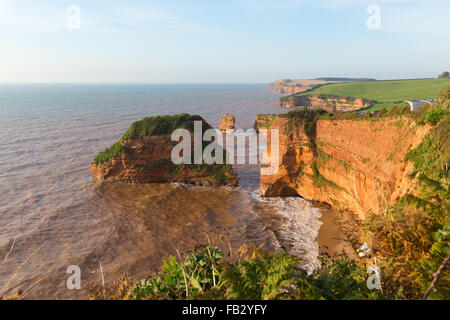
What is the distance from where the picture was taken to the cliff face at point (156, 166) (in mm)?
31719

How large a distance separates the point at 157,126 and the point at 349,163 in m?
22.0

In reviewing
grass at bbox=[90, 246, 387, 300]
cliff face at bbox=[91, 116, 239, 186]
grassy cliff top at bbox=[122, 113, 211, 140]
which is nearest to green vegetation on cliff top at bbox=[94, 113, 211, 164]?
grassy cliff top at bbox=[122, 113, 211, 140]

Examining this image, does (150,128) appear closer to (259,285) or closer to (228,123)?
(259,285)

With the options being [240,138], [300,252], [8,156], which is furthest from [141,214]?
[240,138]

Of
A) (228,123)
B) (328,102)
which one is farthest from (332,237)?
(328,102)

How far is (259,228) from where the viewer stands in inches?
874

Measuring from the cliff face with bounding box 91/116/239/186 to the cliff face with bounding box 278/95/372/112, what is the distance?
72.4 metres

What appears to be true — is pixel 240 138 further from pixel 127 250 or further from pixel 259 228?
pixel 127 250

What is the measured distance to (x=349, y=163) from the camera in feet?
68.2

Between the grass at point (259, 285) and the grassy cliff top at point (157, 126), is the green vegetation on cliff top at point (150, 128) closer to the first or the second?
the grassy cliff top at point (157, 126)

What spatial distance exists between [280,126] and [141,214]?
51.5 feet

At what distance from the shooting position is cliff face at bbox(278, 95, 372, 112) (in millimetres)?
91331

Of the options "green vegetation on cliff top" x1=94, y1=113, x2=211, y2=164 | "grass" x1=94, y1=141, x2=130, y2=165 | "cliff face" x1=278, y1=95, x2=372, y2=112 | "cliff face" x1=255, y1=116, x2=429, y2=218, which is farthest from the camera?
"cliff face" x1=278, y1=95, x2=372, y2=112

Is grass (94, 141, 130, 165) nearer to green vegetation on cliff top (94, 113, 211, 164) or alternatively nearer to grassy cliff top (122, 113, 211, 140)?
green vegetation on cliff top (94, 113, 211, 164)
